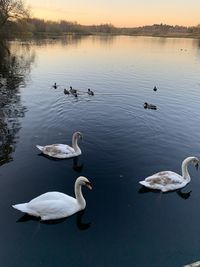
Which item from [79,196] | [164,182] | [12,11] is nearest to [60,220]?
[79,196]

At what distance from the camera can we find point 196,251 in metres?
7.70

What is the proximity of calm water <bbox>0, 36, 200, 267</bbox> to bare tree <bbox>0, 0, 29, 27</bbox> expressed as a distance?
32819 mm

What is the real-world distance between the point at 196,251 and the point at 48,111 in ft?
43.5

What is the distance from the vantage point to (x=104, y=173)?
11281 mm

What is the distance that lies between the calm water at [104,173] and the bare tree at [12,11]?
108 feet

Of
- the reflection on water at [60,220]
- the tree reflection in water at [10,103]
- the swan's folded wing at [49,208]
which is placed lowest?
the reflection on water at [60,220]

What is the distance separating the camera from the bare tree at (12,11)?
2008 inches

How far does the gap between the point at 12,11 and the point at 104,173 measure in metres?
51.9

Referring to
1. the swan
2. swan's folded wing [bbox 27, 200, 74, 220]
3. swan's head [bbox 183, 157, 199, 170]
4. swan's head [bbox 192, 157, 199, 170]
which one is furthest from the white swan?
swan's head [bbox 192, 157, 199, 170]

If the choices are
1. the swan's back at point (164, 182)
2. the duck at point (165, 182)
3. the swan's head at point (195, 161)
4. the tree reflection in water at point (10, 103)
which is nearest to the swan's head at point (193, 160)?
the swan's head at point (195, 161)

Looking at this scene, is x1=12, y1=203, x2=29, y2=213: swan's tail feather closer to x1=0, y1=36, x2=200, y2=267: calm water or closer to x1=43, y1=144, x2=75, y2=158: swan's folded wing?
x1=0, y1=36, x2=200, y2=267: calm water

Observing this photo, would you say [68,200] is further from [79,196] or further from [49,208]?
[49,208]

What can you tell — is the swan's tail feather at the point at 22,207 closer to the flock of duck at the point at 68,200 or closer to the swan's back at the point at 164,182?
the flock of duck at the point at 68,200

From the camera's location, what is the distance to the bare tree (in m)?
51.0
